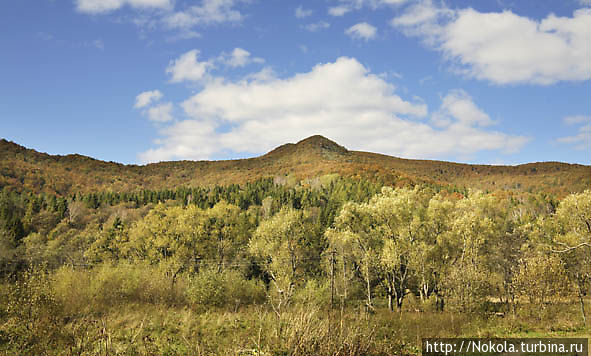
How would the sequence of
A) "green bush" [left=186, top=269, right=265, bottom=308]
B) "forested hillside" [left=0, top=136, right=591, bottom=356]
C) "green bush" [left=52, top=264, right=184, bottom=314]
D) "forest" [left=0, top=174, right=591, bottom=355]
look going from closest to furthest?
"forest" [left=0, top=174, right=591, bottom=355], "forested hillside" [left=0, top=136, right=591, bottom=356], "green bush" [left=52, top=264, right=184, bottom=314], "green bush" [left=186, top=269, right=265, bottom=308]

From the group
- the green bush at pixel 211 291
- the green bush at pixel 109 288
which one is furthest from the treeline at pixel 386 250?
the green bush at pixel 211 291

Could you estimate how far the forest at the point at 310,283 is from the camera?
476 inches

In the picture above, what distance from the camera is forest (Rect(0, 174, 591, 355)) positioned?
1209 centimetres

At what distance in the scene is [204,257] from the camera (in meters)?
55.0

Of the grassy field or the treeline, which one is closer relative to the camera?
the grassy field

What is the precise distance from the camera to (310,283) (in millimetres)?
37812

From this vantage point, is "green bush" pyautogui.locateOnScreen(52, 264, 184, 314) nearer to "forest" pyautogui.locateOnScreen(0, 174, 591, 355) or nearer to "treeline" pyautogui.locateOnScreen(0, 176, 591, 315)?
"forest" pyautogui.locateOnScreen(0, 174, 591, 355)

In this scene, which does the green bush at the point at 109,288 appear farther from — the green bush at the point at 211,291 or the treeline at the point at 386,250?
the treeline at the point at 386,250

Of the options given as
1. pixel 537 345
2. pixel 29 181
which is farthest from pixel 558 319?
pixel 29 181

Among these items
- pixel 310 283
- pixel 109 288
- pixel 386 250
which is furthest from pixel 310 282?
pixel 109 288

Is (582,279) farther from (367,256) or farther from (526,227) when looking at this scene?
(367,256)

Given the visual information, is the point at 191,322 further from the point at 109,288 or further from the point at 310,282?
the point at 310,282

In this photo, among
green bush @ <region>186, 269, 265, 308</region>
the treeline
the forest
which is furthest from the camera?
green bush @ <region>186, 269, 265, 308</region>

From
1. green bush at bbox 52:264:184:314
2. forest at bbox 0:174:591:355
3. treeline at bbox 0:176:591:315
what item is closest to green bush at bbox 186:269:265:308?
forest at bbox 0:174:591:355
